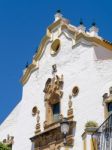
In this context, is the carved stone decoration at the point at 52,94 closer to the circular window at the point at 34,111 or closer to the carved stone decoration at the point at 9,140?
the circular window at the point at 34,111

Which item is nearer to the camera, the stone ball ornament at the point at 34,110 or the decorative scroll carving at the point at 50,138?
the decorative scroll carving at the point at 50,138

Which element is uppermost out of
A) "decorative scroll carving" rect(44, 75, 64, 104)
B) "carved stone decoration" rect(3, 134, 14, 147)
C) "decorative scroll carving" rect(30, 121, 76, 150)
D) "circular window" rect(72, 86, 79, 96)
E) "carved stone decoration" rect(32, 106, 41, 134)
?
"decorative scroll carving" rect(44, 75, 64, 104)

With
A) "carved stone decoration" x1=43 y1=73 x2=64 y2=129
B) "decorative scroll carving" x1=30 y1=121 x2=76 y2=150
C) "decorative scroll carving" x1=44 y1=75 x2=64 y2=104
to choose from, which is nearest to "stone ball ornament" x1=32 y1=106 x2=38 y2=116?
"carved stone decoration" x1=43 y1=73 x2=64 y2=129

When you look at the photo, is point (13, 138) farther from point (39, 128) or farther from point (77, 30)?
point (77, 30)

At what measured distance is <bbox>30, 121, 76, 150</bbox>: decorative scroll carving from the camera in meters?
22.7

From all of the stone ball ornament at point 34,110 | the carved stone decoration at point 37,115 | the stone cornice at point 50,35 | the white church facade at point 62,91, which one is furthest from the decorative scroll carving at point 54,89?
the stone cornice at point 50,35

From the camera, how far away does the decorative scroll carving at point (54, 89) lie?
2457 centimetres

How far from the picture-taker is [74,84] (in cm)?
2372

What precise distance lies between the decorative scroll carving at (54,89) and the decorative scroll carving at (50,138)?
69.8 inches

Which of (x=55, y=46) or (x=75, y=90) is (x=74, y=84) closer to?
(x=75, y=90)

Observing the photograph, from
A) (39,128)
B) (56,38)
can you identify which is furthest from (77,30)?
(39,128)

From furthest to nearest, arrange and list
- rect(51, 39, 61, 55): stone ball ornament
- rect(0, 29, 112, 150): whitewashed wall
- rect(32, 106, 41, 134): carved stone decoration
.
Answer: rect(51, 39, 61, 55): stone ball ornament → rect(32, 106, 41, 134): carved stone decoration → rect(0, 29, 112, 150): whitewashed wall

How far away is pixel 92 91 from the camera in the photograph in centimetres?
2230

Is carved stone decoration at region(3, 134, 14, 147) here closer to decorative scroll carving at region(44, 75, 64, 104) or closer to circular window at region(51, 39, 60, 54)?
decorative scroll carving at region(44, 75, 64, 104)
